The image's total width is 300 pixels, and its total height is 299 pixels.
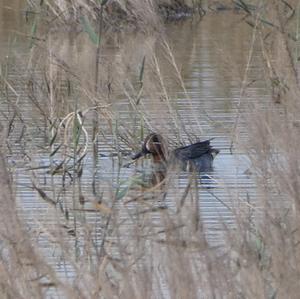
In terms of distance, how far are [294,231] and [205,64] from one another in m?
7.86

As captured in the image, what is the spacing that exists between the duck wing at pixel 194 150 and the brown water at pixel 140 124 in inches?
5.0

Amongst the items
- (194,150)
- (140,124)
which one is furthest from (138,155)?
(194,150)

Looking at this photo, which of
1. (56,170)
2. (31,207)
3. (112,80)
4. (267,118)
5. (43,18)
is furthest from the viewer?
(43,18)

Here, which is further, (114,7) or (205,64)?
(114,7)

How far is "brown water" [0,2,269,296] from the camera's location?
5.66 metres

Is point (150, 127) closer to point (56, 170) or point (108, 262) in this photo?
point (56, 170)

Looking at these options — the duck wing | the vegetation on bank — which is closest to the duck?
the duck wing

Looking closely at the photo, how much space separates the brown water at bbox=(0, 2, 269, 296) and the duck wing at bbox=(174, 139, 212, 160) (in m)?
0.13

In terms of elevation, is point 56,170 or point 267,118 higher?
point 267,118

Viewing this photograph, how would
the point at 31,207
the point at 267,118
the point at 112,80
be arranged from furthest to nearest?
1. the point at 112,80
2. the point at 31,207
3. the point at 267,118

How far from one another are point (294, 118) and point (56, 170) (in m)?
3.31

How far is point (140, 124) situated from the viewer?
8500 millimetres

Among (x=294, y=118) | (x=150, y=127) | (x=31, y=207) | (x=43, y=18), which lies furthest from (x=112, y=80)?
(x=43, y=18)

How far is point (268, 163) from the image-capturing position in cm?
455
